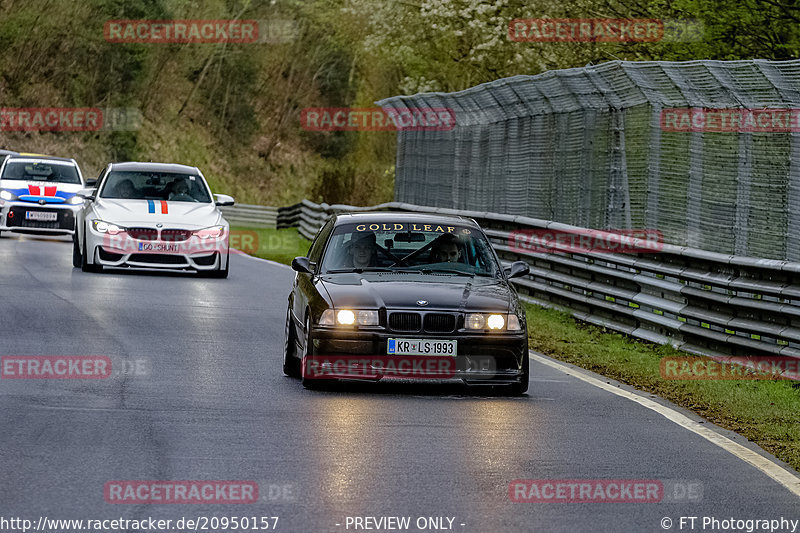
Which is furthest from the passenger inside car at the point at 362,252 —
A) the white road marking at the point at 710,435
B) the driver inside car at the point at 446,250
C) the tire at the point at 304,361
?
the white road marking at the point at 710,435

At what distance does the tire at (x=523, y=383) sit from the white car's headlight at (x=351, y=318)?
1.17 m

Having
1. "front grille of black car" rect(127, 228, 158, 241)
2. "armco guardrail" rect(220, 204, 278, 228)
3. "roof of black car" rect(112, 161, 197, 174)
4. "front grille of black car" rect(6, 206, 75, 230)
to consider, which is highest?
"roof of black car" rect(112, 161, 197, 174)

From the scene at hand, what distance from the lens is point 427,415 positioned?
1083 centimetres

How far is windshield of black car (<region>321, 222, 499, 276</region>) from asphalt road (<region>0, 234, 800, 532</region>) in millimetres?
964

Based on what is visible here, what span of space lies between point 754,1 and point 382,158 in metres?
54.8

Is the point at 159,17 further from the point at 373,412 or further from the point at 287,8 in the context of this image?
the point at 373,412

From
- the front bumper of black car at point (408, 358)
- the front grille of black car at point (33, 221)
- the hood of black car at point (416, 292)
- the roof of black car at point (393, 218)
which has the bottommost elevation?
the front grille of black car at point (33, 221)

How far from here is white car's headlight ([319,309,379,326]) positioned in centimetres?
1162

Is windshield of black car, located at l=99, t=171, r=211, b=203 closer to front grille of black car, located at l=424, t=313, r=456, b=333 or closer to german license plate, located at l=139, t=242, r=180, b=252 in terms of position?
german license plate, located at l=139, t=242, r=180, b=252

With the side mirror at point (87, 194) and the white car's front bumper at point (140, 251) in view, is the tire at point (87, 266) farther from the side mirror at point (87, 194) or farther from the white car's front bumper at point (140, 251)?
the side mirror at point (87, 194)

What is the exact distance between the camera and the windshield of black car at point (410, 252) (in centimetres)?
1271

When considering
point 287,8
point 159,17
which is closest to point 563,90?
point 159,17

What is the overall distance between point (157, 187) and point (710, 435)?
47.3 feet

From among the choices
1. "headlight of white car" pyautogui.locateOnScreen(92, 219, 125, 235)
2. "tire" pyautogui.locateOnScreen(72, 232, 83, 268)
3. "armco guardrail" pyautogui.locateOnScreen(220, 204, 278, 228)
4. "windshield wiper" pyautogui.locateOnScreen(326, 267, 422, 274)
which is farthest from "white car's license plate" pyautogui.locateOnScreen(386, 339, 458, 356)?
"armco guardrail" pyautogui.locateOnScreen(220, 204, 278, 228)
